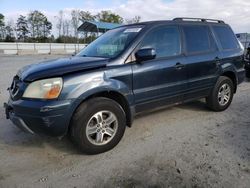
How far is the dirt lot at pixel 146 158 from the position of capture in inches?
125

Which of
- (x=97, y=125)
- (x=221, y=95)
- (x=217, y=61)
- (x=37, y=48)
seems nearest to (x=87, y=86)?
(x=97, y=125)

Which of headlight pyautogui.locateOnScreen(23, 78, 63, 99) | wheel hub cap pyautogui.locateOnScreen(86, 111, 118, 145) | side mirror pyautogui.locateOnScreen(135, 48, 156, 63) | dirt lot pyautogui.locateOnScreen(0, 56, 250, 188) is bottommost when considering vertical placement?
dirt lot pyautogui.locateOnScreen(0, 56, 250, 188)

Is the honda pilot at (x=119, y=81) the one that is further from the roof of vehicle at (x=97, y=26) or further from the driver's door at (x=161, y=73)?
the roof of vehicle at (x=97, y=26)

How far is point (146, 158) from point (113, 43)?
201 centimetres

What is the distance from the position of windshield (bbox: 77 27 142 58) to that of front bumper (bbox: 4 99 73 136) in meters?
1.22

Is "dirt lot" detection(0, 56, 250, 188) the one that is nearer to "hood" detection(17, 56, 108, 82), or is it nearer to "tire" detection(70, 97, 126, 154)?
"tire" detection(70, 97, 126, 154)

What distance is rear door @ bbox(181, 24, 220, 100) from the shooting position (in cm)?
507

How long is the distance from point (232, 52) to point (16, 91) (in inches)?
174

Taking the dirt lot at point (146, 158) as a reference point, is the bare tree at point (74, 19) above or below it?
above

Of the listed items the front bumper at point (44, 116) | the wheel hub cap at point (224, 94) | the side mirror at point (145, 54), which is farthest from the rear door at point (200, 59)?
the front bumper at point (44, 116)

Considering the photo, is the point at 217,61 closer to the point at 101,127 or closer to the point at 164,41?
the point at 164,41

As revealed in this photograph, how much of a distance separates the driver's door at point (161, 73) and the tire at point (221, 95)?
0.98 m

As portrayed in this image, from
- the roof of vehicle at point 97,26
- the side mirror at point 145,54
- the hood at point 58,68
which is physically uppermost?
the roof of vehicle at point 97,26

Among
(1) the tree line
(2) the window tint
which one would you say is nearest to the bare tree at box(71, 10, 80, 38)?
(1) the tree line
